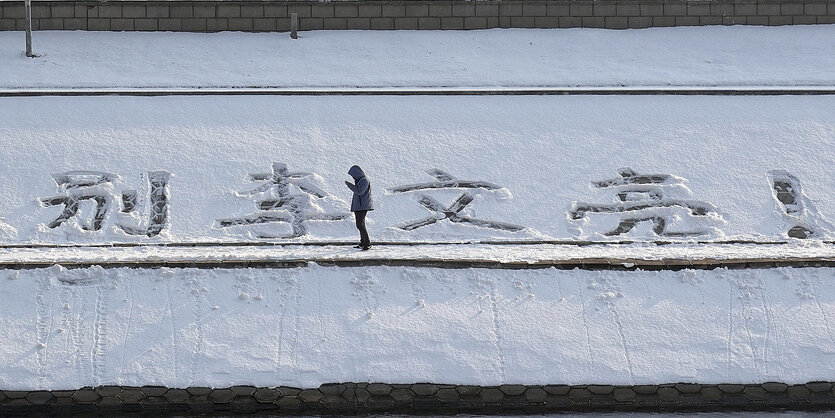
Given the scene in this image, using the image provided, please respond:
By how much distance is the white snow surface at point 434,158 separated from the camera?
11719 millimetres

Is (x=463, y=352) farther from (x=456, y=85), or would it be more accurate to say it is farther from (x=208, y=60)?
(x=208, y=60)

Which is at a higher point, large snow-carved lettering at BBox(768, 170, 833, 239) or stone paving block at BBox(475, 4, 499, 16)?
stone paving block at BBox(475, 4, 499, 16)

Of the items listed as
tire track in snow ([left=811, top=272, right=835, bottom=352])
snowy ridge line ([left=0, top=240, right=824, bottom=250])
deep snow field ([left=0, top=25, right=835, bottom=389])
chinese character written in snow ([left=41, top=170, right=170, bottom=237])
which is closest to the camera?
deep snow field ([left=0, top=25, right=835, bottom=389])

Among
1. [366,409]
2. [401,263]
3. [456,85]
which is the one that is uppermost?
[456,85]

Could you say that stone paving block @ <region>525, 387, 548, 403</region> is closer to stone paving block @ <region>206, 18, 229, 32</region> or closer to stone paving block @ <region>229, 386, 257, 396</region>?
stone paving block @ <region>229, 386, 257, 396</region>

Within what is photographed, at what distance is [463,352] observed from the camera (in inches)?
379

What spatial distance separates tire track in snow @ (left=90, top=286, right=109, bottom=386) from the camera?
9273 mm

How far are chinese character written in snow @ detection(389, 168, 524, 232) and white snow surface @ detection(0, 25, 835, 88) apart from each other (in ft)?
11.0

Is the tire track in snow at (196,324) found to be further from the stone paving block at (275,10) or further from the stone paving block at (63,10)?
the stone paving block at (63,10)

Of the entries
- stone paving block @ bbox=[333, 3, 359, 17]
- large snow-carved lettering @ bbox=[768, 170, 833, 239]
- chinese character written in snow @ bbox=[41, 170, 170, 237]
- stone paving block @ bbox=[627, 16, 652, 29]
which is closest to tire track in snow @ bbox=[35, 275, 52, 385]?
chinese character written in snow @ bbox=[41, 170, 170, 237]

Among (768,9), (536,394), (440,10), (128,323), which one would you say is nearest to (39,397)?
(128,323)

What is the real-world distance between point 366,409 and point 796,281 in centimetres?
450

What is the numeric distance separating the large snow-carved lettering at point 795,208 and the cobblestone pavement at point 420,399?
279cm

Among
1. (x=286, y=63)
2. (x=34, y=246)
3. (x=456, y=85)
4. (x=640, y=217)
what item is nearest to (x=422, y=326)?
(x=640, y=217)
